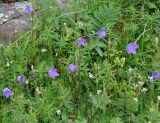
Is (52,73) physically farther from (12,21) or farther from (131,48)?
(12,21)


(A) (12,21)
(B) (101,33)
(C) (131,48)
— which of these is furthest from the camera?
(A) (12,21)

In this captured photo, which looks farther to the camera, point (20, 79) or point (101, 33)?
point (101, 33)

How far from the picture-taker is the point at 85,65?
3.19m

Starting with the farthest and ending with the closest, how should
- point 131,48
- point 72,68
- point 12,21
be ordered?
point 12,21 → point 131,48 → point 72,68

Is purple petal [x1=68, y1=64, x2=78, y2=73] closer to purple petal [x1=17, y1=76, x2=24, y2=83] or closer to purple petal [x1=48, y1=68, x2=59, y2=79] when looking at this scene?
purple petal [x1=48, y1=68, x2=59, y2=79]

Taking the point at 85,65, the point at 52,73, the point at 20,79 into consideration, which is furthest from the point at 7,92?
the point at 85,65

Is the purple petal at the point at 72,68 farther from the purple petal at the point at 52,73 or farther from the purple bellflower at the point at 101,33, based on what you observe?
the purple bellflower at the point at 101,33

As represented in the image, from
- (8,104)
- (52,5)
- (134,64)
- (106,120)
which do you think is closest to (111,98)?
(106,120)

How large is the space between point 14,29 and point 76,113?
1072 mm

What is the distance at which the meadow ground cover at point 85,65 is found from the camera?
2894mm

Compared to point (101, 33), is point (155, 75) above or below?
below

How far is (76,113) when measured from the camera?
294 cm

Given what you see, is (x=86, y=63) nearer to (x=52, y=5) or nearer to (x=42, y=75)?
(x=42, y=75)

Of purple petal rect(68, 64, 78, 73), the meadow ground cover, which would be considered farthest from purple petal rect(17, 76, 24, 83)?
purple petal rect(68, 64, 78, 73)
